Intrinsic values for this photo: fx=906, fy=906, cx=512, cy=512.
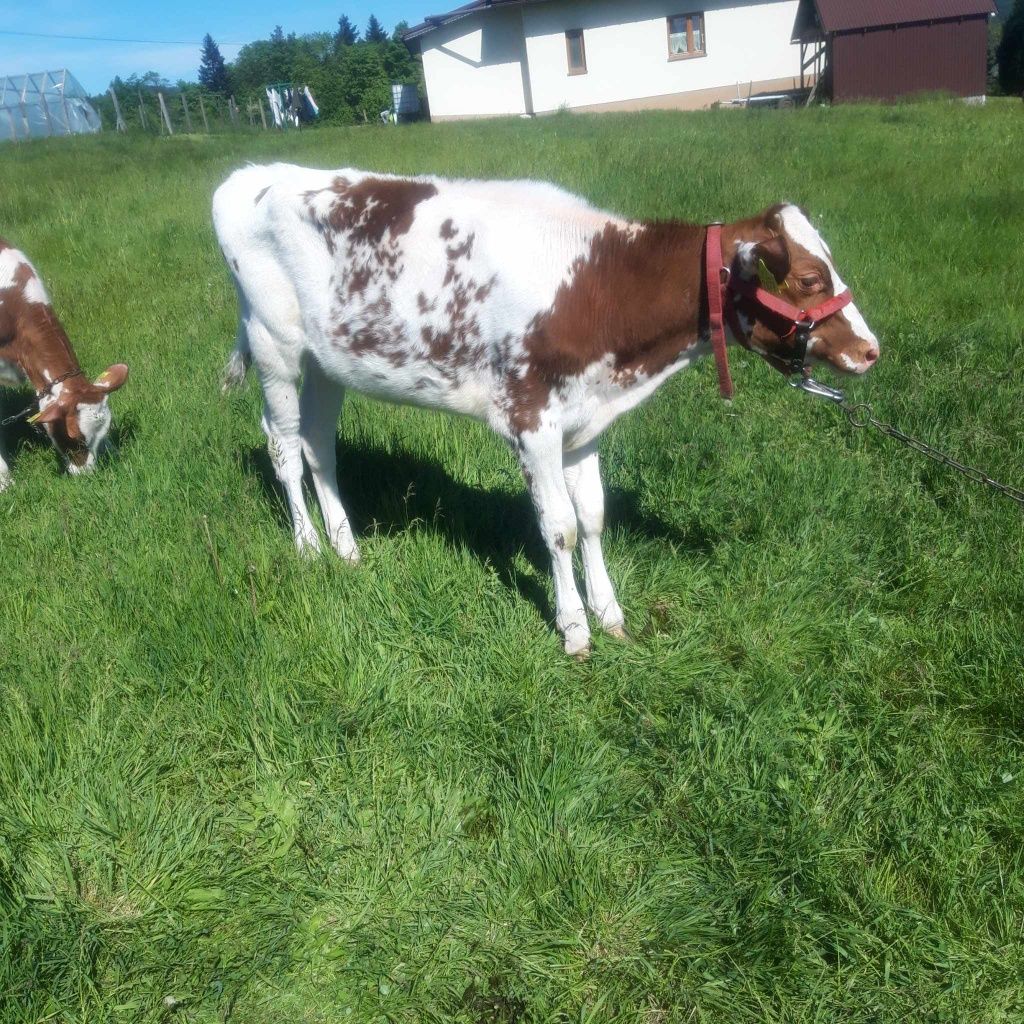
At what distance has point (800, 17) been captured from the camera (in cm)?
3462

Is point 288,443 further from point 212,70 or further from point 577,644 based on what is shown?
point 212,70

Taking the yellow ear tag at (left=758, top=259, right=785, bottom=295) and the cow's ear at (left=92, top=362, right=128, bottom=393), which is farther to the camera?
the cow's ear at (left=92, top=362, right=128, bottom=393)

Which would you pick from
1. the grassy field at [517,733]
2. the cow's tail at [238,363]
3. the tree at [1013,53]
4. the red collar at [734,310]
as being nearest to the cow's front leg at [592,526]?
the grassy field at [517,733]

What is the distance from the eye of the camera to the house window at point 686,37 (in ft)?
115

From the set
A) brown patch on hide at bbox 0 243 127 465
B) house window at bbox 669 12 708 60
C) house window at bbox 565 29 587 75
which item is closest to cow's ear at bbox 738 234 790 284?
brown patch on hide at bbox 0 243 127 465

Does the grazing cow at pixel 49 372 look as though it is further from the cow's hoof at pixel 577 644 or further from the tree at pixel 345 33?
the tree at pixel 345 33

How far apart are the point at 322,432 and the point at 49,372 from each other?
8.11ft

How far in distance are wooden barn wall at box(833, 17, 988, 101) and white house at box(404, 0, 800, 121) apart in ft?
13.4

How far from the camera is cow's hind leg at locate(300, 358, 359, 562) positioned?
4742 millimetres

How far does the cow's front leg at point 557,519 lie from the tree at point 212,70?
11076cm

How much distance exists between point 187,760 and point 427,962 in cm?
118

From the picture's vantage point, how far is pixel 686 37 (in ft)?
116

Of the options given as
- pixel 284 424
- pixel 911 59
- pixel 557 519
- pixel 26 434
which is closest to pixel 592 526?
pixel 557 519

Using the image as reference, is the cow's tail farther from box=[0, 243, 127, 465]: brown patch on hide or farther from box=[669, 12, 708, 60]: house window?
box=[669, 12, 708, 60]: house window
